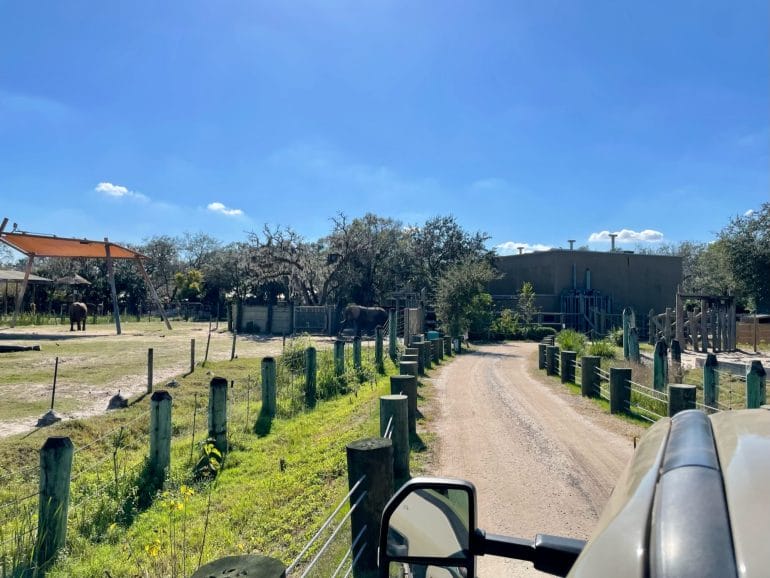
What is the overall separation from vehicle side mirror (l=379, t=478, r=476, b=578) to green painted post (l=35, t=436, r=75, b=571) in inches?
170

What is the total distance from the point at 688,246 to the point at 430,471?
8900 centimetres

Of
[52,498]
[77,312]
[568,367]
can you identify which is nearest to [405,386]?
[52,498]

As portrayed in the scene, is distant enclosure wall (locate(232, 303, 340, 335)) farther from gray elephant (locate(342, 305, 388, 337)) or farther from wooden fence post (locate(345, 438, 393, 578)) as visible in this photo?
wooden fence post (locate(345, 438, 393, 578))

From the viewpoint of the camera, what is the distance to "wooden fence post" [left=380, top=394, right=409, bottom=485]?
596cm

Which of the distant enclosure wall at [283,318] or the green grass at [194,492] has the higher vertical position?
the distant enclosure wall at [283,318]

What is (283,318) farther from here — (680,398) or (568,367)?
(680,398)

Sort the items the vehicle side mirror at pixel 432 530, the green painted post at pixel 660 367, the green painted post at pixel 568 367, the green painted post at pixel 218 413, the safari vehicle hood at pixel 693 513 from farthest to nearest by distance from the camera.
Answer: the green painted post at pixel 568 367 → the green painted post at pixel 660 367 → the green painted post at pixel 218 413 → the vehicle side mirror at pixel 432 530 → the safari vehicle hood at pixel 693 513

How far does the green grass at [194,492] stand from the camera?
16.4 ft

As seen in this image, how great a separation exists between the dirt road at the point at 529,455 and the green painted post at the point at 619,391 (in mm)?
337

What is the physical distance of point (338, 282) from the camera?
37.4m

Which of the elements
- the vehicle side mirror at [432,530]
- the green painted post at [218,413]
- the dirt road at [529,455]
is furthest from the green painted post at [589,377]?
the vehicle side mirror at [432,530]

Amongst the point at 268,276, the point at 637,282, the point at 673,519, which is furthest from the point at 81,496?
the point at 637,282

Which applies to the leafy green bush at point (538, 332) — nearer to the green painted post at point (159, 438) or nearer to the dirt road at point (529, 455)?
the dirt road at point (529, 455)

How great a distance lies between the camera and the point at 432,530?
7.04ft
